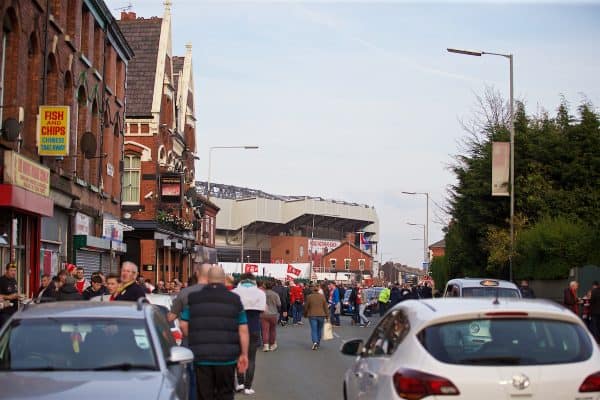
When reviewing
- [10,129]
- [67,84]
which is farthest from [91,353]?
[67,84]

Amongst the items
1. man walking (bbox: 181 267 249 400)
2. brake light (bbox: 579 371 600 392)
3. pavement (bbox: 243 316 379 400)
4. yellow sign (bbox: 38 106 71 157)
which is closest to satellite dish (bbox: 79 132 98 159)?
yellow sign (bbox: 38 106 71 157)

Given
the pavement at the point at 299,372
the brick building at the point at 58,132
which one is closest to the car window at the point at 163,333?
the pavement at the point at 299,372

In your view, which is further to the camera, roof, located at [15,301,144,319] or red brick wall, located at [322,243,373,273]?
red brick wall, located at [322,243,373,273]

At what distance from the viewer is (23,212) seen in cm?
2359

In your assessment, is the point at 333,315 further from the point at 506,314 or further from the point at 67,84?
the point at 506,314

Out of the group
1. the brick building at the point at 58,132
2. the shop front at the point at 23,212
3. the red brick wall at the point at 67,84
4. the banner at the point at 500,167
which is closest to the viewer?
the shop front at the point at 23,212

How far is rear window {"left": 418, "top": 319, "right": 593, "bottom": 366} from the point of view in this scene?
711 centimetres

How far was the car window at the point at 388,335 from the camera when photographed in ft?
25.3

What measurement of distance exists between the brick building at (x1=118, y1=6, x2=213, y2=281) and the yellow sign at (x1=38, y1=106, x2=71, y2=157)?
2304cm

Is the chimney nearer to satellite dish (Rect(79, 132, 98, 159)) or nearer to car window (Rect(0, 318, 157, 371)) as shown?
satellite dish (Rect(79, 132, 98, 159))

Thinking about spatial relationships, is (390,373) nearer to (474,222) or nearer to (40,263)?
(40,263)

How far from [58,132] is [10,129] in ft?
11.1

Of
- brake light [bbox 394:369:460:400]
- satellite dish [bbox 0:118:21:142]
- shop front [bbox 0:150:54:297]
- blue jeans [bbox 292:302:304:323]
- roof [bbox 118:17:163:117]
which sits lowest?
blue jeans [bbox 292:302:304:323]

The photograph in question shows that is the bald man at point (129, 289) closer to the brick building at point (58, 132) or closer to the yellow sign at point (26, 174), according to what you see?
the brick building at point (58, 132)
